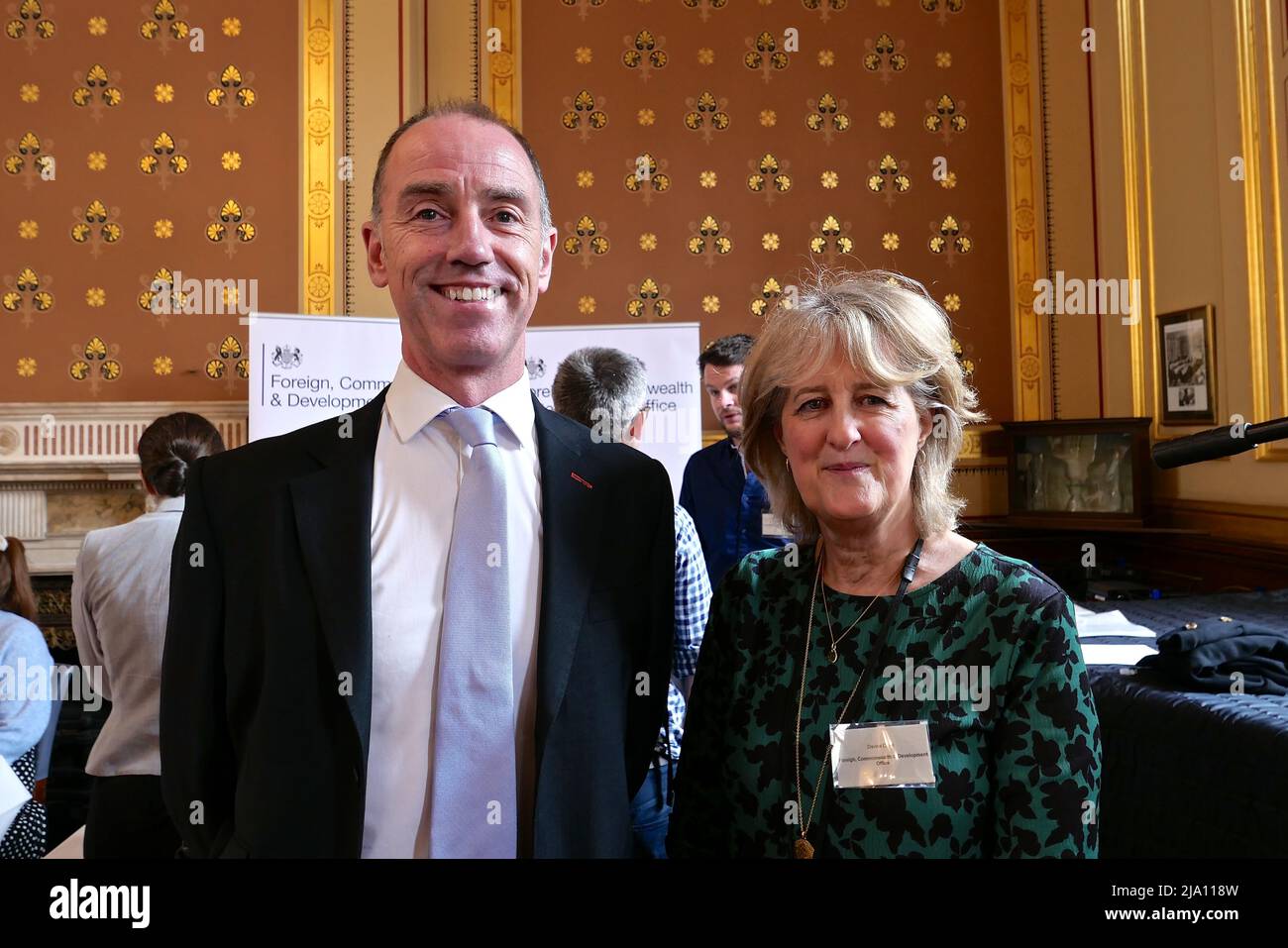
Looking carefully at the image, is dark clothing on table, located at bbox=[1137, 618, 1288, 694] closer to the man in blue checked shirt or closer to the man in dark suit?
the man in blue checked shirt

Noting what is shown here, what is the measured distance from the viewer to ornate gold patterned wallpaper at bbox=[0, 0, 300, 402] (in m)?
6.20

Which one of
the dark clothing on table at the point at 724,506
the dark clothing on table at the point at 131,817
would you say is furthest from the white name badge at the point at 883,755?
the dark clothing on table at the point at 724,506

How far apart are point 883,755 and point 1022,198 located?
614 cm

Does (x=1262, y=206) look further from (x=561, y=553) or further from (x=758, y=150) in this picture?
(x=561, y=553)

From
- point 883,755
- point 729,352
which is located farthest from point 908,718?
point 729,352

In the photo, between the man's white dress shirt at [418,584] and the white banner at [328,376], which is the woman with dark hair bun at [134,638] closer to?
the man's white dress shirt at [418,584]

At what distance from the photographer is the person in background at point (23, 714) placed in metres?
2.48

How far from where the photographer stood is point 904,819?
1.32 m

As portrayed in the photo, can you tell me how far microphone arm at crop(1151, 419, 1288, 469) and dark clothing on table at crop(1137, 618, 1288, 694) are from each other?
89 cm

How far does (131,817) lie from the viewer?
2514mm

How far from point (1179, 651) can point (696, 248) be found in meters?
4.84

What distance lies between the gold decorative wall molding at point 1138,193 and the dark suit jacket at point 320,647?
16.8ft
